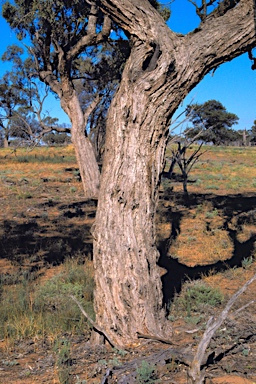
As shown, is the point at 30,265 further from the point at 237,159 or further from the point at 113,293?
the point at 237,159

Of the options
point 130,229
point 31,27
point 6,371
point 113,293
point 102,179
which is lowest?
point 6,371

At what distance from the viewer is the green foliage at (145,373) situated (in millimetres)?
3391

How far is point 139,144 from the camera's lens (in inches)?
170

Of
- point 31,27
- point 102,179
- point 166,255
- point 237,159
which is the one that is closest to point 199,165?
point 237,159

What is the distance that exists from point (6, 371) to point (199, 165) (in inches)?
1062

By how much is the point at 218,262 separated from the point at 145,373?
4959 millimetres

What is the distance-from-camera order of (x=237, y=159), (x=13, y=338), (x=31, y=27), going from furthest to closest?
1. (x=237, y=159)
2. (x=31, y=27)
3. (x=13, y=338)

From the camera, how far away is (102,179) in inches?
176

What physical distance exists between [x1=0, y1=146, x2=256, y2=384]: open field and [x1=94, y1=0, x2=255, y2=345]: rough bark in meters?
0.43

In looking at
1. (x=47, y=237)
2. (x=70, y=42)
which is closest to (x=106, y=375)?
(x=47, y=237)

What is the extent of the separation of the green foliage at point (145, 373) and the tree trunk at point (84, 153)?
9.27 m

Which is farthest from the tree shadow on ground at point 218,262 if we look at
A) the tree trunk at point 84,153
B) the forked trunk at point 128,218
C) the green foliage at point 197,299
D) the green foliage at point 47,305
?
the tree trunk at point 84,153

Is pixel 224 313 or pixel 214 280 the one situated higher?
pixel 224 313

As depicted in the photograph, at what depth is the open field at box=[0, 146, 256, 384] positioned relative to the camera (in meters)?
3.98
